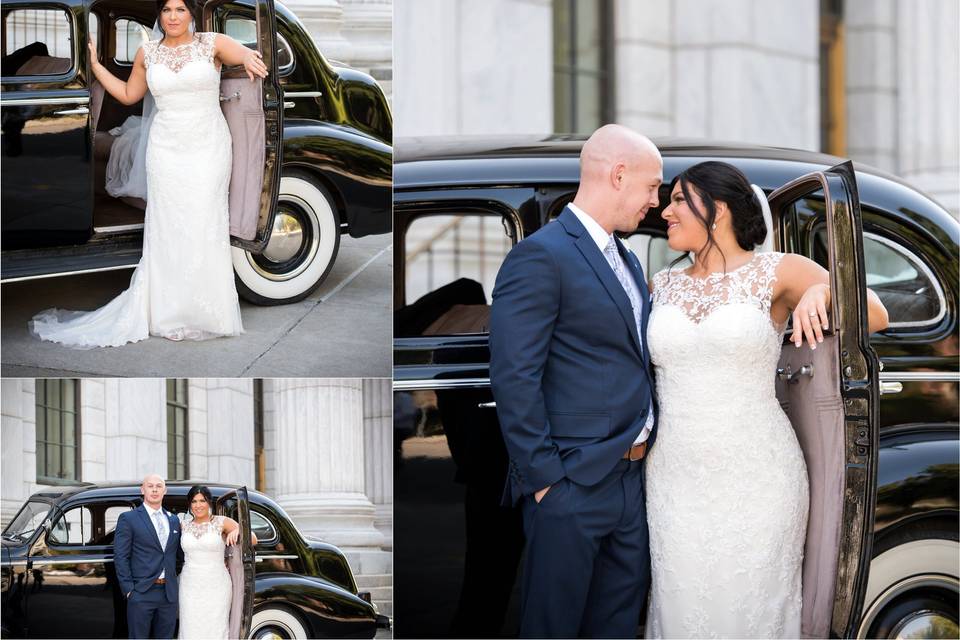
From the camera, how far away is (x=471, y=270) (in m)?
7.65

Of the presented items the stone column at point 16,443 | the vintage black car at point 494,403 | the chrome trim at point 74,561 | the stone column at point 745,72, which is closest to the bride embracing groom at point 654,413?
the vintage black car at point 494,403

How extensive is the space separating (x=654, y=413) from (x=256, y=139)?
5.43 ft

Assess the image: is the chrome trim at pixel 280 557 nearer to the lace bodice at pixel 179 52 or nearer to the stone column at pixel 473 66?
the lace bodice at pixel 179 52

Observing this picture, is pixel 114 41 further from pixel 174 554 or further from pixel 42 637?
pixel 42 637

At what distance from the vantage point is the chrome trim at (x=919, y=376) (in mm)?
4051

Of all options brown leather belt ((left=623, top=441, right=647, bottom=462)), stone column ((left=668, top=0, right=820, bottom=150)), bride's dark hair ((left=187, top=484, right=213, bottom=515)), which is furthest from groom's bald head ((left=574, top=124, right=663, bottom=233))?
stone column ((left=668, top=0, right=820, bottom=150))

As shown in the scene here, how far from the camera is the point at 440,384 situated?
3.97 meters

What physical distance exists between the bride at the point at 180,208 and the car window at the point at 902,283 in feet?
6.96

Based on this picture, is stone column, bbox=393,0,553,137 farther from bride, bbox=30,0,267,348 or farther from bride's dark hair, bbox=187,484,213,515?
bride's dark hair, bbox=187,484,213,515

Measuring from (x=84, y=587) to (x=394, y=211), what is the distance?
5.60 ft

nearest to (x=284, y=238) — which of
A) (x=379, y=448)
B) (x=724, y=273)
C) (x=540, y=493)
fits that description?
(x=379, y=448)

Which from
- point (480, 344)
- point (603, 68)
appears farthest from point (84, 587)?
point (603, 68)

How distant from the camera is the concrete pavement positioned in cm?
395

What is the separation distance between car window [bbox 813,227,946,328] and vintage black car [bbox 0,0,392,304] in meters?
1.72
